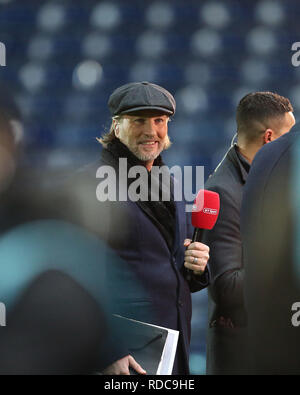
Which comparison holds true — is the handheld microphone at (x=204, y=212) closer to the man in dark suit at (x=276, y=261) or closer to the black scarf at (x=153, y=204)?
the black scarf at (x=153, y=204)

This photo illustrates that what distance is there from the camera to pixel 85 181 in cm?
145

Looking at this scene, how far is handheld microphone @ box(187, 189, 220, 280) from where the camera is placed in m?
1.49

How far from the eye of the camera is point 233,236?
169cm

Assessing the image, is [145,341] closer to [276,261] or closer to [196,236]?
[196,236]

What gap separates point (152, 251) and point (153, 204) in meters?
0.15

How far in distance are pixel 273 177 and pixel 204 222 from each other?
0.61 metres

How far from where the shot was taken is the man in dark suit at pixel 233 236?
1.67 metres

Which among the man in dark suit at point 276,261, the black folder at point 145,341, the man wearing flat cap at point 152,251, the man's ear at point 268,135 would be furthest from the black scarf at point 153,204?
the man in dark suit at point 276,261

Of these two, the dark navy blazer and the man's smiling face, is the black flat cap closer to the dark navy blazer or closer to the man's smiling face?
the man's smiling face

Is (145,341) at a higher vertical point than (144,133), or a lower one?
lower
